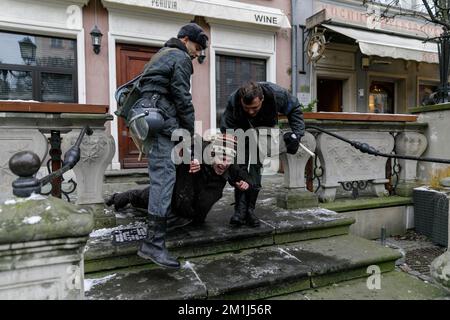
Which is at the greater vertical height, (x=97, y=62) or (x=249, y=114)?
(x=97, y=62)

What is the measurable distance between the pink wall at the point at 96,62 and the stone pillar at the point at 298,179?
4.09 metres

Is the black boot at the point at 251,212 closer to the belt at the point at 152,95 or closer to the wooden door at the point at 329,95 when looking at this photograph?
the belt at the point at 152,95

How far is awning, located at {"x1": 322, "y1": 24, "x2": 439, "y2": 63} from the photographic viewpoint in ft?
24.3

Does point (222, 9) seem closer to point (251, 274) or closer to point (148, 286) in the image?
point (251, 274)

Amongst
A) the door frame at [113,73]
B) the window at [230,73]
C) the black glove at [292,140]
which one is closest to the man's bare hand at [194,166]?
the black glove at [292,140]

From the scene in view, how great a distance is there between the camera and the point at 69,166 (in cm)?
203

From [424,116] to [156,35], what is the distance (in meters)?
5.04

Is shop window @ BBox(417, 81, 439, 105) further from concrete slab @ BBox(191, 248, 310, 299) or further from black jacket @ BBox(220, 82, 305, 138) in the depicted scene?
concrete slab @ BBox(191, 248, 310, 299)

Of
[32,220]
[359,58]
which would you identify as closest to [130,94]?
[32,220]

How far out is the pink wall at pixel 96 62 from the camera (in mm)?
6070

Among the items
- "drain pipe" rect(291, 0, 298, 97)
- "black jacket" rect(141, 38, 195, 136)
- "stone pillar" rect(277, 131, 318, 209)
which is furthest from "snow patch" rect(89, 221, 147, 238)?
"drain pipe" rect(291, 0, 298, 97)

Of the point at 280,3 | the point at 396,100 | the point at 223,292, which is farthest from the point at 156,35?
the point at 396,100

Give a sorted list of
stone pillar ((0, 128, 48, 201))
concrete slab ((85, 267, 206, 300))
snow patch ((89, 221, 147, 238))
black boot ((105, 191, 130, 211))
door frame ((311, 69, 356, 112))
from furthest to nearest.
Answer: door frame ((311, 69, 356, 112)), black boot ((105, 191, 130, 211)), snow patch ((89, 221, 147, 238)), stone pillar ((0, 128, 48, 201)), concrete slab ((85, 267, 206, 300))

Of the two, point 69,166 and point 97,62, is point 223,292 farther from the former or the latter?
point 97,62
